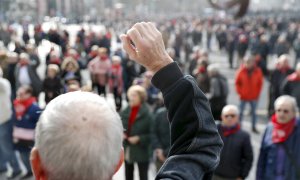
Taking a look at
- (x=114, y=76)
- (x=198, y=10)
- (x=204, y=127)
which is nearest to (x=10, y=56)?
(x=114, y=76)

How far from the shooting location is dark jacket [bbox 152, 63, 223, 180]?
1.32m

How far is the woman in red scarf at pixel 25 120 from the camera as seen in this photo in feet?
19.3

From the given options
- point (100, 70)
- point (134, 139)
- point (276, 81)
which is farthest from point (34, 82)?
point (276, 81)

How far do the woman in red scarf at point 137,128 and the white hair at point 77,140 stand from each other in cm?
414

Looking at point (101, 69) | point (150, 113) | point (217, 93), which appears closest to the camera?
point (150, 113)

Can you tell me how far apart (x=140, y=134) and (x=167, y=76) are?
403 centimetres

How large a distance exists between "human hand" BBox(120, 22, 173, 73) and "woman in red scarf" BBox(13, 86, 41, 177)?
467 cm

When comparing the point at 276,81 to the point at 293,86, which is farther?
the point at 276,81

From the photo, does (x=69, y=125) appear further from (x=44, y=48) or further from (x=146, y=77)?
(x=44, y=48)

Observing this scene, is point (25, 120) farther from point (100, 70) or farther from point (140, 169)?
point (100, 70)

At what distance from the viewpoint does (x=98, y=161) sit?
3.62ft

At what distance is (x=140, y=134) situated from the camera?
5.33 m

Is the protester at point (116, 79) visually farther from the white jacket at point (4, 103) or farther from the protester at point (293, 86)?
the white jacket at point (4, 103)

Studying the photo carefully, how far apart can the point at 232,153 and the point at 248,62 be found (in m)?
4.16
